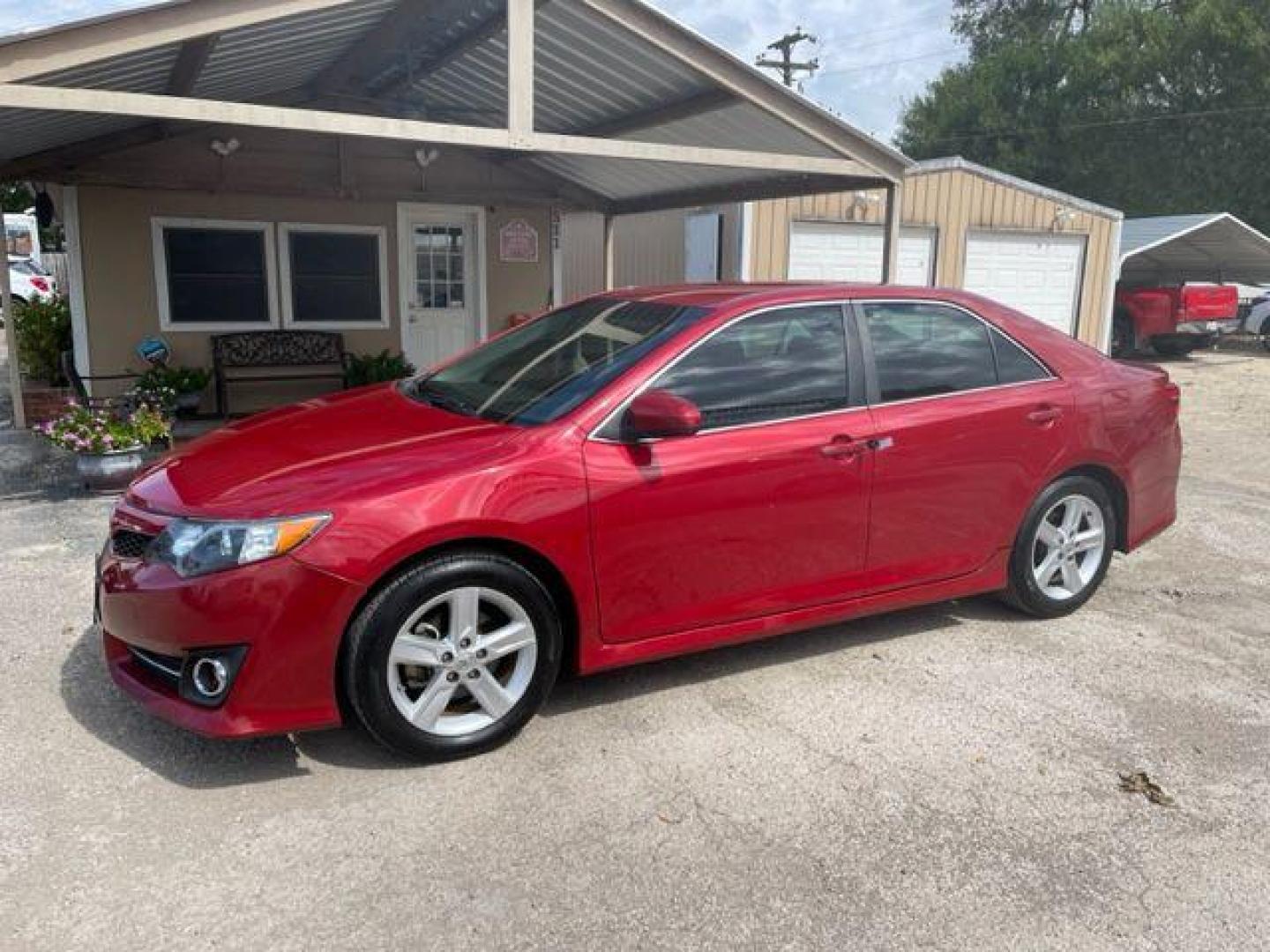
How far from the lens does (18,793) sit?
3.07 meters

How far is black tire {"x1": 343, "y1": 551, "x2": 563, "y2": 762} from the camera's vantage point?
308cm

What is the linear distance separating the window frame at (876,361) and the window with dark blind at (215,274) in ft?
24.2

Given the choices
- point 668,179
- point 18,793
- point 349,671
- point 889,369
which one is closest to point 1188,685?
point 889,369

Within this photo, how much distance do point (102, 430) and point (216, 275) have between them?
351 centimetres

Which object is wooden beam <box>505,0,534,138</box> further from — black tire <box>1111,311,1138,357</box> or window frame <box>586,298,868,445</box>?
black tire <box>1111,311,1138,357</box>

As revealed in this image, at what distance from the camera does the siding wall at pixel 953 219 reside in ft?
42.3

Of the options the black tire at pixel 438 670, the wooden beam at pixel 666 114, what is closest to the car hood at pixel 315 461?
the black tire at pixel 438 670

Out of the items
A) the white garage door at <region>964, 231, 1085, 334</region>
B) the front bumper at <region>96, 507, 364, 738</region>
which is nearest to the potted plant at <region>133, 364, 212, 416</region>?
the front bumper at <region>96, 507, 364, 738</region>

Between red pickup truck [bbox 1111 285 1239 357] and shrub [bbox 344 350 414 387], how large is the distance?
1460 cm

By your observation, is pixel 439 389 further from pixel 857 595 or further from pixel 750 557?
pixel 857 595

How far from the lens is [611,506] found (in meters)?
3.39

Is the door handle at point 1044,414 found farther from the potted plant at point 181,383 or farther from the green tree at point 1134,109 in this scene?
the green tree at point 1134,109

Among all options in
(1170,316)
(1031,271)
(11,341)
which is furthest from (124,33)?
(1170,316)

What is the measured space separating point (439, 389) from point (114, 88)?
424cm
